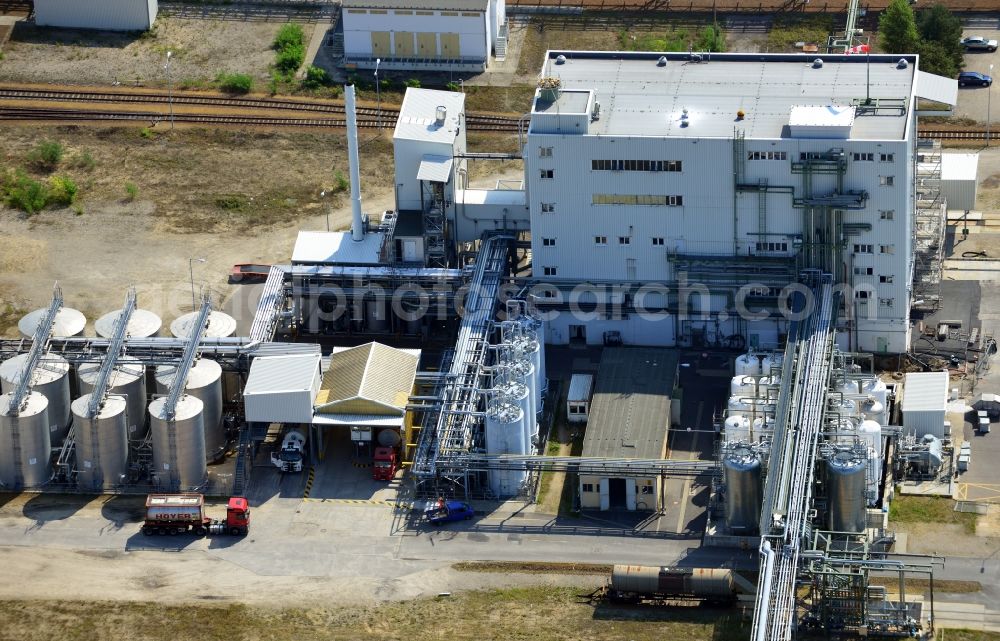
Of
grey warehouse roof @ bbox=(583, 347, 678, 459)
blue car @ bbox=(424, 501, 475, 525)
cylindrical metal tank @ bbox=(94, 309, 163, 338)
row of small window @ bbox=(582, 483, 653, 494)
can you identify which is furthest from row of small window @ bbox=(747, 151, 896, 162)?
cylindrical metal tank @ bbox=(94, 309, 163, 338)

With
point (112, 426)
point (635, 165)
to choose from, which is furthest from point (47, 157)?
point (635, 165)

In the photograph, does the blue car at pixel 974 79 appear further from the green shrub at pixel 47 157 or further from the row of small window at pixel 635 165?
the green shrub at pixel 47 157

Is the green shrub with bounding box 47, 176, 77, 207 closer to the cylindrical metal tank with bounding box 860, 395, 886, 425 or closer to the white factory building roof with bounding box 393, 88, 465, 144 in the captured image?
the white factory building roof with bounding box 393, 88, 465, 144

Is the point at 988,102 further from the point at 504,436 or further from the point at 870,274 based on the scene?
the point at 504,436

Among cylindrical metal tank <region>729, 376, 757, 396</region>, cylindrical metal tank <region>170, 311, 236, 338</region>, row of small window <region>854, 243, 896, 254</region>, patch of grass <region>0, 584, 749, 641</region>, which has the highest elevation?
row of small window <region>854, 243, 896, 254</region>

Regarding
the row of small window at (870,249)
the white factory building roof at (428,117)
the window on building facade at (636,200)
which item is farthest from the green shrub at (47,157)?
the row of small window at (870,249)

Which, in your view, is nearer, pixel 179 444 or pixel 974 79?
pixel 179 444
